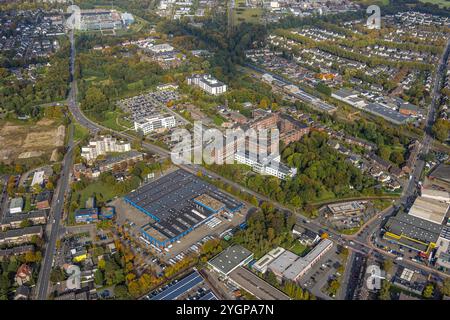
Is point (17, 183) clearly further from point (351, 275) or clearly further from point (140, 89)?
point (351, 275)

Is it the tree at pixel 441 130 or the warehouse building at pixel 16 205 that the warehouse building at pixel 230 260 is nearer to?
the warehouse building at pixel 16 205

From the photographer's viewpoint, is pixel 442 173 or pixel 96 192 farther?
pixel 442 173

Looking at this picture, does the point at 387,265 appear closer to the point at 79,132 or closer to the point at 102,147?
the point at 102,147

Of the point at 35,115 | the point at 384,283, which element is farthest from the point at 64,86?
the point at 384,283

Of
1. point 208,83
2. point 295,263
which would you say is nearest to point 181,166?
point 295,263

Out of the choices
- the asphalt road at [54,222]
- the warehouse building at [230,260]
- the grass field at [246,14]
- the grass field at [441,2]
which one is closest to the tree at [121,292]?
the asphalt road at [54,222]

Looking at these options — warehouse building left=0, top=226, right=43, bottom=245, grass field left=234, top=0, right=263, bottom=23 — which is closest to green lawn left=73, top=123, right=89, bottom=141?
warehouse building left=0, top=226, right=43, bottom=245
